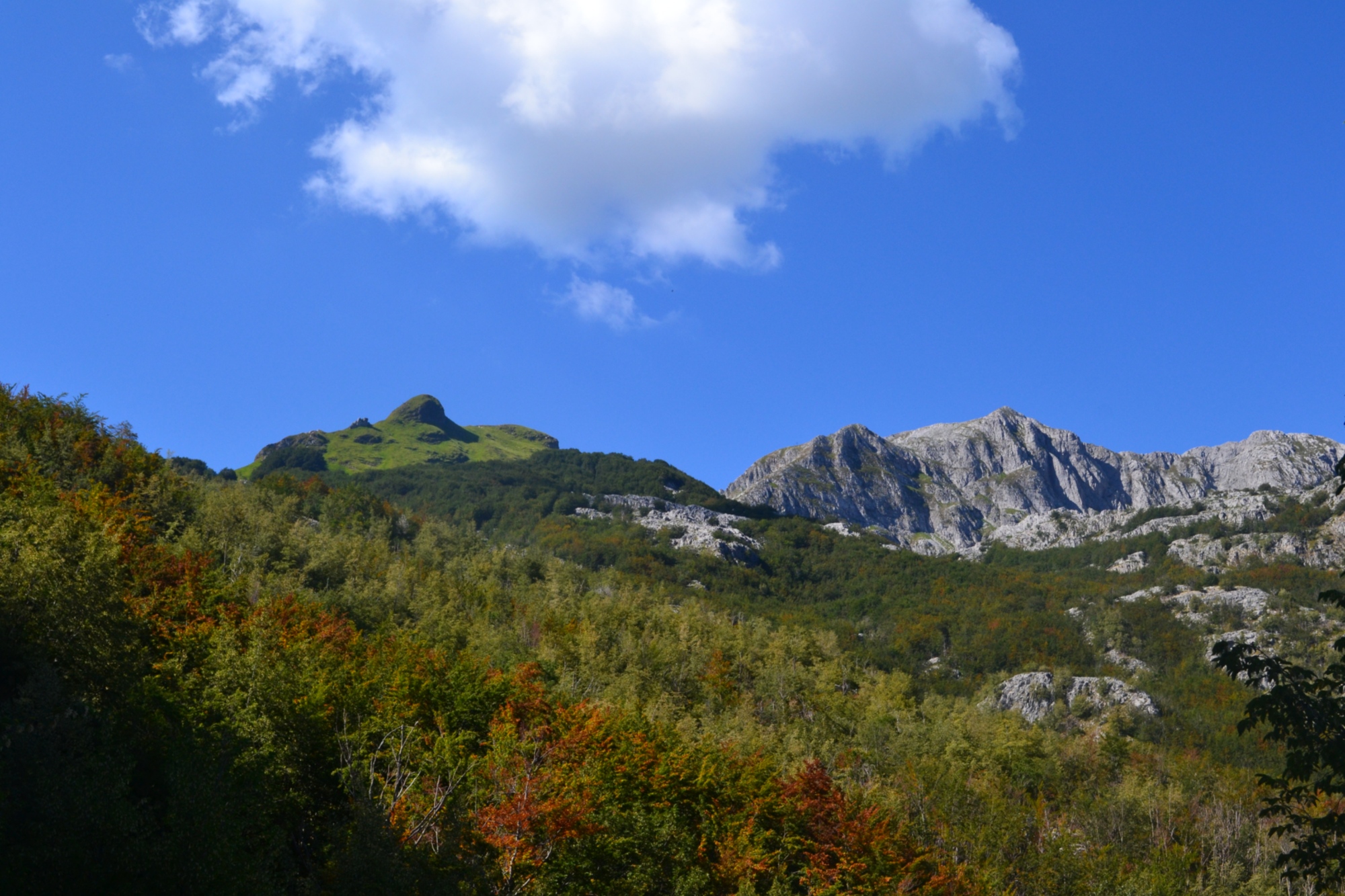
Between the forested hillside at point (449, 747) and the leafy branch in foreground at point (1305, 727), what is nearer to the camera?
the leafy branch in foreground at point (1305, 727)

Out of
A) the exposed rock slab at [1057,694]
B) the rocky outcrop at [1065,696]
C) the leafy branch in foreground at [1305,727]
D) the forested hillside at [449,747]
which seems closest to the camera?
the leafy branch in foreground at [1305,727]

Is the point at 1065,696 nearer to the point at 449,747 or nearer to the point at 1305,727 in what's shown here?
the point at 449,747

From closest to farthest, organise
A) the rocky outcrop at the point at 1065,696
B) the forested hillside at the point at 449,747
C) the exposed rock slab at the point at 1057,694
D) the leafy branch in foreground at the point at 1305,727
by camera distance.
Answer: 1. the leafy branch in foreground at the point at 1305,727
2. the forested hillside at the point at 449,747
3. the rocky outcrop at the point at 1065,696
4. the exposed rock slab at the point at 1057,694

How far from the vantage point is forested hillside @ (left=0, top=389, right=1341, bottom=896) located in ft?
100

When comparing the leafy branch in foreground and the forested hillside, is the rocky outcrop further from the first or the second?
the leafy branch in foreground

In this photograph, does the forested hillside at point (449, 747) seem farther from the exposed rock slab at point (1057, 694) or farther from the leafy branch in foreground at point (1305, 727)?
the exposed rock slab at point (1057, 694)

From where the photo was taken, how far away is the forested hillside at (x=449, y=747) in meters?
30.5

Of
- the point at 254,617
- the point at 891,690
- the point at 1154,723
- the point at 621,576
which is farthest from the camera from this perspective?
the point at 621,576

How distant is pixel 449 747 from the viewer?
144 feet

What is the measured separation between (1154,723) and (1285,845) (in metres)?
61.1

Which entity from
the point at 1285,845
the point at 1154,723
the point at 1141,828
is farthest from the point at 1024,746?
the point at 1154,723

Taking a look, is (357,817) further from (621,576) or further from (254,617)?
(621,576)

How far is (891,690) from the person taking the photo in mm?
117438

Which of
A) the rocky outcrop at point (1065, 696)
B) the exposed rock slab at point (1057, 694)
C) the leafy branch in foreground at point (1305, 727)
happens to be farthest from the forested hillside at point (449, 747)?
the exposed rock slab at point (1057, 694)
